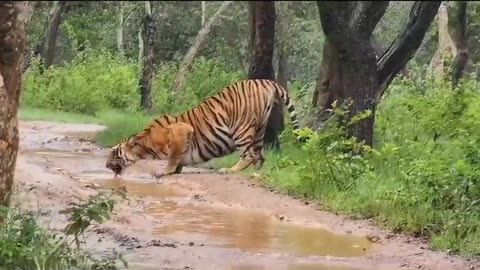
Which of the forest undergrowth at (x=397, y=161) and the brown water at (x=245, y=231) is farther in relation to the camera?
the forest undergrowth at (x=397, y=161)

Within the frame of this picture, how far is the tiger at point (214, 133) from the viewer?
11.7 meters

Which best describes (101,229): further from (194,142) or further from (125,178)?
(194,142)

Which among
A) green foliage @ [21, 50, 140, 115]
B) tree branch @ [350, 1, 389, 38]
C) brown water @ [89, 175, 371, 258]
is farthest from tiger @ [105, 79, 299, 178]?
green foliage @ [21, 50, 140, 115]

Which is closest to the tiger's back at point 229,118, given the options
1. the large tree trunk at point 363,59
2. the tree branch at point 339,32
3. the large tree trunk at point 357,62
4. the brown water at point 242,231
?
the large tree trunk at point 363,59

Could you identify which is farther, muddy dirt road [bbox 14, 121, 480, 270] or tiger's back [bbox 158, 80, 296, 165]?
tiger's back [bbox 158, 80, 296, 165]

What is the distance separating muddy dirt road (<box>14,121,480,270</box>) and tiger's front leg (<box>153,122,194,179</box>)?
0.82ft

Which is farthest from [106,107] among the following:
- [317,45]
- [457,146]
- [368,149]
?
[457,146]

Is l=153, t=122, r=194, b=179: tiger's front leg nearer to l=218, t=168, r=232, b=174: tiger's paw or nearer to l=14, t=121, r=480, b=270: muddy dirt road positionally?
l=14, t=121, r=480, b=270: muddy dirt road

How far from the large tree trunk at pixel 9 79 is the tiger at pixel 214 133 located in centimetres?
617

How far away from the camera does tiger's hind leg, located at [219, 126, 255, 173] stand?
463 inches

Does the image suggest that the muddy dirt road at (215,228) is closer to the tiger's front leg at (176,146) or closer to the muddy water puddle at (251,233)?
the muddy water puddle at (251,233)

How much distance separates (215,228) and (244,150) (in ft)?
14.0

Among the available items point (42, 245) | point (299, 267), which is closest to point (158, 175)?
point (299, 267)

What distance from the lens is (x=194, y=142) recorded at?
12047mm
